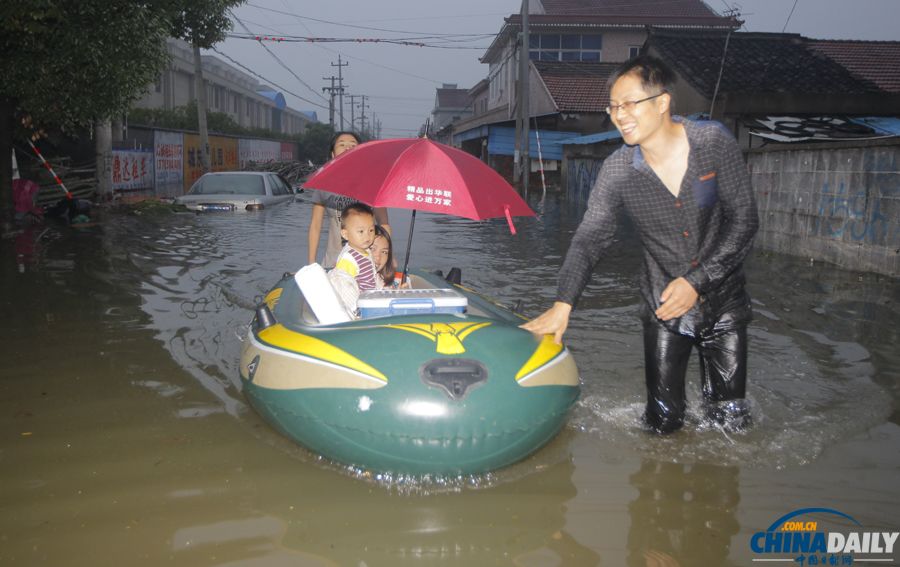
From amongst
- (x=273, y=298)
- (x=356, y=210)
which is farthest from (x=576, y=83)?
(x=356, y=210)

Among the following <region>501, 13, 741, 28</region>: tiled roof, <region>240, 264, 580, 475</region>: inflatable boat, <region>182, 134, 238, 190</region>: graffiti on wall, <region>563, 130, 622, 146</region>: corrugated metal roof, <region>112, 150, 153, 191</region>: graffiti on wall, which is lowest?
<region>240, 264, 580, 475</region>: inflatable boat

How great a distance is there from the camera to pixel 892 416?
15.9ft

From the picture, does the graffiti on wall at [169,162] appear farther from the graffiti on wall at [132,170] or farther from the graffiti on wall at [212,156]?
the graffiti on wall at [132,170]

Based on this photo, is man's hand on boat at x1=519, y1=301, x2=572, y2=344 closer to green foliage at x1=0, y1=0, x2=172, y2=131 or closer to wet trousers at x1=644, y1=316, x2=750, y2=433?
wet trousers at x1=644, y1=316, x2=750, y2=433

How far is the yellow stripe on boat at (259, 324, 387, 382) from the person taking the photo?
3.71 metres

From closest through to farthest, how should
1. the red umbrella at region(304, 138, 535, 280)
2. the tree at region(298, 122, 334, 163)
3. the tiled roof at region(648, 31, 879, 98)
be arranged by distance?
the red umbrella at region(304, 138, 535, 280), the tiled roof at region(648, 31, 879, 98), the tree at region(298, 122, 334, 163)

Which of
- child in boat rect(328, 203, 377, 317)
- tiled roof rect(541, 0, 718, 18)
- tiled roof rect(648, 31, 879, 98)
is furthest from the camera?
tiled roof rect(541, 0, 718, 18)

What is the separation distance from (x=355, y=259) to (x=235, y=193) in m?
13.1

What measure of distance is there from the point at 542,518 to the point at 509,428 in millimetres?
440

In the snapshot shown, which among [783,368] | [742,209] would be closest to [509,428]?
[742,209]

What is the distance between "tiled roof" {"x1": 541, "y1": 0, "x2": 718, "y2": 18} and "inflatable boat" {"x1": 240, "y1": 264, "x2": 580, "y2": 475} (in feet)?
128

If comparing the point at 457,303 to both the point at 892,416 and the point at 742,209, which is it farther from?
the point at 892,416

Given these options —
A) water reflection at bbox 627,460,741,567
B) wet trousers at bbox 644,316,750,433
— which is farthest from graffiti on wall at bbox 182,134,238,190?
water reflection at bbox 627,460,741,567

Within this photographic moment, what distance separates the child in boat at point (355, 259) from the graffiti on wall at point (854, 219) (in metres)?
7.48
